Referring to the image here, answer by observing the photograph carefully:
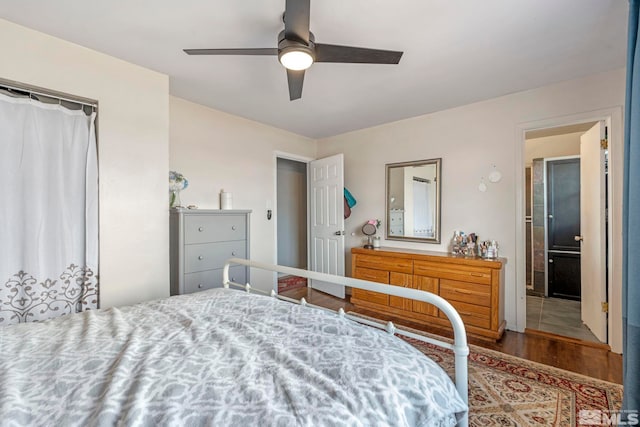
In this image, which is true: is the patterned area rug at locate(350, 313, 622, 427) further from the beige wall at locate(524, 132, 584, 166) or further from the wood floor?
the beige wall at locate(524, 132, 584, 166)

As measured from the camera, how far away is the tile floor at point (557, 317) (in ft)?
9.00

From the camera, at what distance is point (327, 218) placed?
409 centimetres

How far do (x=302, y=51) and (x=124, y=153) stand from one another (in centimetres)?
Answer: 161

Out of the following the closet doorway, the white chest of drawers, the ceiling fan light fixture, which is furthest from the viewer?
the closet doorway

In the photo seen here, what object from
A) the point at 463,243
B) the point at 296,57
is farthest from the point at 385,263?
the point at 296,57

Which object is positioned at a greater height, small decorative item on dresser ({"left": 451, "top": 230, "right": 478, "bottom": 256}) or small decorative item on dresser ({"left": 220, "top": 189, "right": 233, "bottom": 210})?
small decorative item on dresser ({"left": 220, "top": 189, "right": 233, "bottom": 210})

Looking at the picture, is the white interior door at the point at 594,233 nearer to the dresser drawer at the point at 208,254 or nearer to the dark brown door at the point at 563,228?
the dark brown door at the point at 563,228

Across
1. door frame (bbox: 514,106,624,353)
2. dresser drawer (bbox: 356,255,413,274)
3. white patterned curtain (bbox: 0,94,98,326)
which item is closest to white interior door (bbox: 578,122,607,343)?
door frame (bbox: 514,106,624,353)

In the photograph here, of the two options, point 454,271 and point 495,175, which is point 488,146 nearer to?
point 495,175

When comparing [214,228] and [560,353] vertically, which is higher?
A: [214,228]

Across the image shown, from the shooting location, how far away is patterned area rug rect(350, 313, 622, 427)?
1588 millimetres

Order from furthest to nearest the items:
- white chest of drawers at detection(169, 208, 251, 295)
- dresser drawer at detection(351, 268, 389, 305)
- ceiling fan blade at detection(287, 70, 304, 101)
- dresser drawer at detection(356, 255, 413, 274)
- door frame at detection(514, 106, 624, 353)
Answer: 1. dresser drawer at detection(351, 268, 389, 305)
2. dresser drawer at detection(356, 255, 413, 274)
3. white chest of drawers at detection(169, 208, 251, 295)
4. door frame at detection(514, 106, 624, 353)
5. ceiling fan blade at detection(287, 70, 304, 101)

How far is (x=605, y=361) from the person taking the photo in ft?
7.22

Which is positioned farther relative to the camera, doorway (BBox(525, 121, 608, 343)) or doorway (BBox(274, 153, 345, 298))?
doorway (BBox(274, 153, 345, 298))
